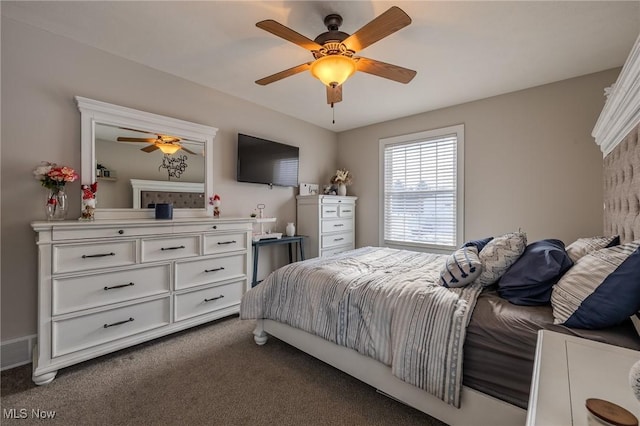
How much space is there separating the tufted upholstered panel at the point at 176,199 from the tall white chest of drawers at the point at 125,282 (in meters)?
0.36

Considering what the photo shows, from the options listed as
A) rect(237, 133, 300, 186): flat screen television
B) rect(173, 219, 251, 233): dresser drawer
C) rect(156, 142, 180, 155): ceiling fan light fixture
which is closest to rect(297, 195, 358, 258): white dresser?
rect(237, 133, 300, 186): flat screen television

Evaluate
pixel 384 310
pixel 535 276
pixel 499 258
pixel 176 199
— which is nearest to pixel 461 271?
pixel 499 258

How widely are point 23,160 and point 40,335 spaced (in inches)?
50.7

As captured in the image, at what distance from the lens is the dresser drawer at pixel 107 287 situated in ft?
6.13

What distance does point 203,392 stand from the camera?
1715 mm

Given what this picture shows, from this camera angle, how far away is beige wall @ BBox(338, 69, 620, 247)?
2715 mm

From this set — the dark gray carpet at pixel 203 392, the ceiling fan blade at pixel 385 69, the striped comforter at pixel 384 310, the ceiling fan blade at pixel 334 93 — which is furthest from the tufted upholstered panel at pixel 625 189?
the ceiling fan blade at pixel 334 93

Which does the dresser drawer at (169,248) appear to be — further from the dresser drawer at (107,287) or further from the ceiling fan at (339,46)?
the ceiling fan at (339,46)

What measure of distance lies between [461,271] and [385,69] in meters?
1.53

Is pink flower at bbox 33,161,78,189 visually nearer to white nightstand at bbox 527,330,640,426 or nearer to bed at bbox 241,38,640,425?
bed at bbox 241,38,640,425

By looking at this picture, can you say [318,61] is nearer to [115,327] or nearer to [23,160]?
[23,160]

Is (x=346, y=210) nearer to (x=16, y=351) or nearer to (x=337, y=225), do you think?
(x=337, y=225)

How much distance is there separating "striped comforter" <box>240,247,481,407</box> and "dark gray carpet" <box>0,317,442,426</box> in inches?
12.2

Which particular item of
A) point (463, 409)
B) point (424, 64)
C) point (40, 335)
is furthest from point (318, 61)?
point (40, 335)
